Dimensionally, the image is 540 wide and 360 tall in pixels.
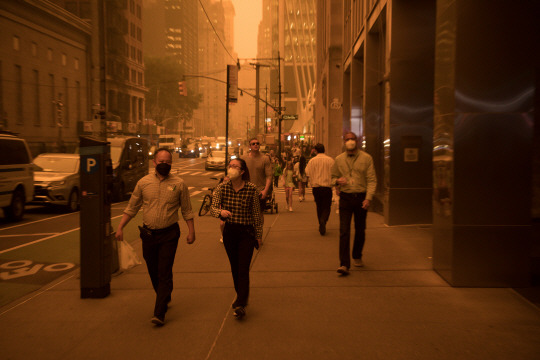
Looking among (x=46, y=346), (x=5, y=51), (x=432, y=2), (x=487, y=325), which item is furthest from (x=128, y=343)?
(x=5, y=51)

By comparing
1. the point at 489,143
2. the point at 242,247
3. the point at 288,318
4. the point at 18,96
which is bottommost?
the point at 288,318

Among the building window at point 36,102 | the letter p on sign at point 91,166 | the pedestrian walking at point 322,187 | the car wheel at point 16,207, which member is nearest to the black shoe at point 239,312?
the letter p on sign at point 91,166

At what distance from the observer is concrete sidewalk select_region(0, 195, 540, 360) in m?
4.56

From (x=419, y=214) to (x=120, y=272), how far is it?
6.67 m

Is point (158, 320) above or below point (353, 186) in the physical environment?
below

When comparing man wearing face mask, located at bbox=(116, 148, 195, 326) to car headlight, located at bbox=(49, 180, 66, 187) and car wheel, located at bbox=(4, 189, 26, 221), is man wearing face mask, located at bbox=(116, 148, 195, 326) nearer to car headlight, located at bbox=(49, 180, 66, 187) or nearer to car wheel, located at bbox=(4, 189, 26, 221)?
car wheel, located at bbox=(4, 189, 26, 221)

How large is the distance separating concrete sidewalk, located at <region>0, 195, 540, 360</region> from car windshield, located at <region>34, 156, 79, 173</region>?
1017 centimetres

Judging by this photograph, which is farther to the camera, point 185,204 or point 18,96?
point 18,96

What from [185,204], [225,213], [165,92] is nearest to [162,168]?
[185,204]

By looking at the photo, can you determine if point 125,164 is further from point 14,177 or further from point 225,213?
point 225,213

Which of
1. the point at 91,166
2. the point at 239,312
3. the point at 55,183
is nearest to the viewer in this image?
the point at 239,312

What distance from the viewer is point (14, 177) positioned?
13750 millimetres

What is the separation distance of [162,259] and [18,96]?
3862cm

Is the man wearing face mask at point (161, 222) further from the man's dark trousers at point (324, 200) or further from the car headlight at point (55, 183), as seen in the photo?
the car headlight at point (55, 183)
